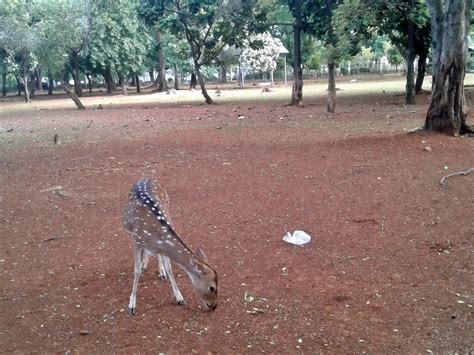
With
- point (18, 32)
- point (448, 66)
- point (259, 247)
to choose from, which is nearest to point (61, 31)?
point (18, 32)

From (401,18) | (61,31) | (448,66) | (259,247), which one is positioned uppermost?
(61,31)

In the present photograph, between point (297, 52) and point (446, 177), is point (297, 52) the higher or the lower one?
the higher one

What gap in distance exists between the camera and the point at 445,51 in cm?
1040

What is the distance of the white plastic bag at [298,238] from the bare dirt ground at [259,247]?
5.1 inches

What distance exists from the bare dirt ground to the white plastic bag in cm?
13

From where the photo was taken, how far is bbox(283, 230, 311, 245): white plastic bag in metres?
5.89

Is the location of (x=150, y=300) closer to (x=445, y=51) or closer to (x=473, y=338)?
(x=473, y=338)

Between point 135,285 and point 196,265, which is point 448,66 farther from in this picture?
point 135,285

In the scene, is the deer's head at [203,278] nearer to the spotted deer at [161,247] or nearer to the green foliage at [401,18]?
the spotted deer at [161,247]

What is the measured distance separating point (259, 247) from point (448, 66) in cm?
702

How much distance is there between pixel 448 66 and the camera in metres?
10.4

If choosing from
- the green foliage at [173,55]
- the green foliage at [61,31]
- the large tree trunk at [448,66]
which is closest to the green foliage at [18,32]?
the green foliage at [61,31]

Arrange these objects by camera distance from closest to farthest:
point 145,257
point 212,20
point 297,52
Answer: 1. point 145,257
2. point 297,52
3. point 212,20

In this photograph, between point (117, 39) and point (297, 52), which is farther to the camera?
point (117, 39)
